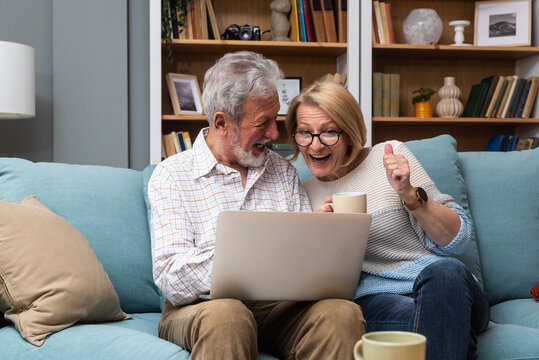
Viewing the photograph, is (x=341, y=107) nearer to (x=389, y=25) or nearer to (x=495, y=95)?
(x=389, y=25)

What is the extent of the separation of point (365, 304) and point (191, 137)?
2193mm

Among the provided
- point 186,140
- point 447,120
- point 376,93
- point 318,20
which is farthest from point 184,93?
point 447,120

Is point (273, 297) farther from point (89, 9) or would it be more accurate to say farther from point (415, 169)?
point (89, 9)

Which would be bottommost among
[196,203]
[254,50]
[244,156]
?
[196,203]

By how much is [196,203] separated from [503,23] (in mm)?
2731

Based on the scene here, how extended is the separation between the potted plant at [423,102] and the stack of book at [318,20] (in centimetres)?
57

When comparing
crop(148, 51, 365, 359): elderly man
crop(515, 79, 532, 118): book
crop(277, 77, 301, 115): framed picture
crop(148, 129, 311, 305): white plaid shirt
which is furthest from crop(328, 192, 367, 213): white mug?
crop(515, 79, 532, 118): book

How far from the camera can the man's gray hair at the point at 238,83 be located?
5.70 feet

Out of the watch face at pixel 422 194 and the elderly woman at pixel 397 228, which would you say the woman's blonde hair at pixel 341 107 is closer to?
the elderly woman at pixel 397 228

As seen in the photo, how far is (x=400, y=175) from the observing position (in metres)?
1.54

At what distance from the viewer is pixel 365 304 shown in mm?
1611

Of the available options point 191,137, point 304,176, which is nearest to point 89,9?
point 191,137

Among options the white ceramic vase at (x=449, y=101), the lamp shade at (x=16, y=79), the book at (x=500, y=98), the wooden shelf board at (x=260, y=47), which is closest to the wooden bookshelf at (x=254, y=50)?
the wooden shelf board at (x=260, y=47)

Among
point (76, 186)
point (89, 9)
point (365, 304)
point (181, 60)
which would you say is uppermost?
point (89, 9)
